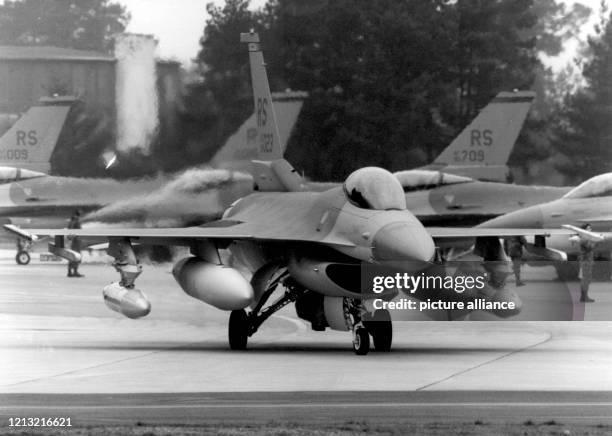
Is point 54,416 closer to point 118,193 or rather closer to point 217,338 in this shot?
point 217,338

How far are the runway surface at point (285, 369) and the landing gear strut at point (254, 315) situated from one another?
23 centimetres

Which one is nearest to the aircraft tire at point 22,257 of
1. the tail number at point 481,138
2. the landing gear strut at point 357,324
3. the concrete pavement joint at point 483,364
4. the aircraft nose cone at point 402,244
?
the tail number at point 481,138

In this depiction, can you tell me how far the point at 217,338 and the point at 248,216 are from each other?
1843mm

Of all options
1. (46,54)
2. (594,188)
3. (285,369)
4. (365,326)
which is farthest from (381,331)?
(594,188)

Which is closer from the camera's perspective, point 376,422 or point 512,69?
point 376,422

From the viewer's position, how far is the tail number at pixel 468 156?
102 ft

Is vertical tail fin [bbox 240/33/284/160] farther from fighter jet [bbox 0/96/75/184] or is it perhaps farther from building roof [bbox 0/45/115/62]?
fighter jet [bbox 0/96/75/184]


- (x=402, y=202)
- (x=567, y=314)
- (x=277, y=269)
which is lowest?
(x=567, y=314)

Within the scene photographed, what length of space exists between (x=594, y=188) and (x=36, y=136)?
38.1 feet

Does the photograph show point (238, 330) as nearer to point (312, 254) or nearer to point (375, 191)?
point (312, 254)

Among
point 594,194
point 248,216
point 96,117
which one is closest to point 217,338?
point 248,216

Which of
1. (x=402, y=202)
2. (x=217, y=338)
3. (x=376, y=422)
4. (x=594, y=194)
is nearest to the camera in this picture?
(x=376, y=422)

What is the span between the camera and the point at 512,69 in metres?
28.0

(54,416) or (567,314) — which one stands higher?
(54,416)
